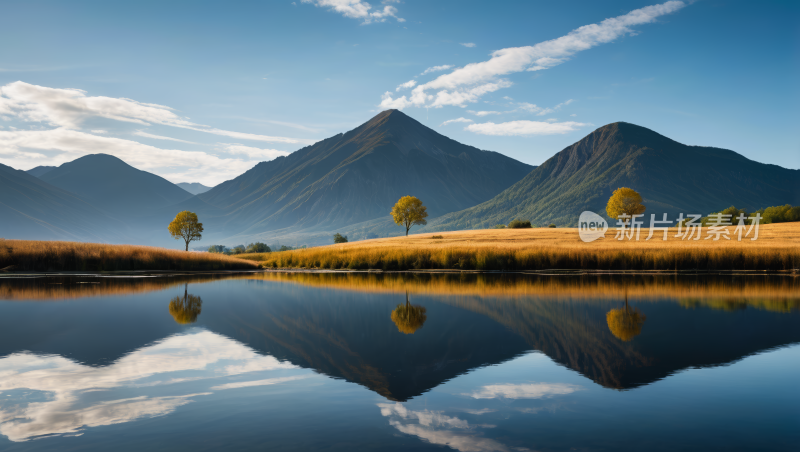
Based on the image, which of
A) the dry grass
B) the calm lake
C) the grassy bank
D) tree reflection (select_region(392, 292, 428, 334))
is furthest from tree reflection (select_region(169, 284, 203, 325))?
the dry grass

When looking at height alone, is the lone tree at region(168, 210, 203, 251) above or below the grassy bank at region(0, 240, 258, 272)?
above

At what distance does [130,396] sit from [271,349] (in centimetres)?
377

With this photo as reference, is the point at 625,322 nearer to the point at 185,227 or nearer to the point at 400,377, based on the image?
the point at 400,377

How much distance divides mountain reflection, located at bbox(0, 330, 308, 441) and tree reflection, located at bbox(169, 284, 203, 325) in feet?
12.3

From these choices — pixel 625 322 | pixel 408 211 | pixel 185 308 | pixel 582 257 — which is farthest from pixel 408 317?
pixel 408 211

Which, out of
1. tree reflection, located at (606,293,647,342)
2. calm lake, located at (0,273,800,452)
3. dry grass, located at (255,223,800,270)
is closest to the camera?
calm lake, located at (0,273,800,452)

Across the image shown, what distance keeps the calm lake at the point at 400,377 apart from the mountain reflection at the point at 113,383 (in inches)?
1.5

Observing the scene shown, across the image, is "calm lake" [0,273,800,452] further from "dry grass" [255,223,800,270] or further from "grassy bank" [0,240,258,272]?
"dry grass" [255,223,800,270]

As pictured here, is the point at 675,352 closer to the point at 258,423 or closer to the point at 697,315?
the point at 697,315

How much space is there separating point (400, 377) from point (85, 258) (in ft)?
114

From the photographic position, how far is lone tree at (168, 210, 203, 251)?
232 feet

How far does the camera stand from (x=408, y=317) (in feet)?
50.6

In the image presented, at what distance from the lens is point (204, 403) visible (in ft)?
24.7

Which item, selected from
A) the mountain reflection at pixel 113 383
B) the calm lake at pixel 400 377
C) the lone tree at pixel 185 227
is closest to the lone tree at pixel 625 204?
the lone tree at pixel 185 227
